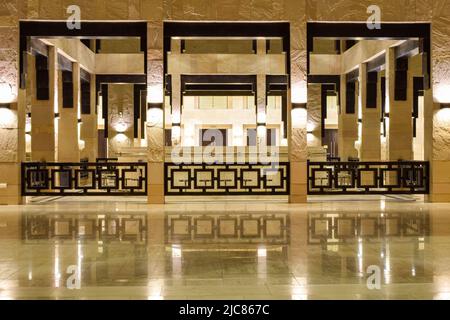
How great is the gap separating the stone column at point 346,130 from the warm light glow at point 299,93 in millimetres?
8386

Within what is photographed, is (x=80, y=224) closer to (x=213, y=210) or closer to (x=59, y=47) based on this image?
(x=213, y=210)

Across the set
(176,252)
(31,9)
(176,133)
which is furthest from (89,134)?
(176,252)

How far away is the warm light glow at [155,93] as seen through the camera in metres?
12.7

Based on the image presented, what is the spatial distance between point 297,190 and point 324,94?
38.3 feet

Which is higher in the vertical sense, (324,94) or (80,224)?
(324,94)

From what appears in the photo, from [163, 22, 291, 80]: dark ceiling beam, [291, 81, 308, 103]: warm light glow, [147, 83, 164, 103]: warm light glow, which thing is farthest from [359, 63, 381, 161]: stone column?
[147, 83, 164, 103]: warm light glow

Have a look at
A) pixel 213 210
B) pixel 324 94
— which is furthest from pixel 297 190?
pixel 324 94

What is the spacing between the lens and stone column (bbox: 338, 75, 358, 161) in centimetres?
2091

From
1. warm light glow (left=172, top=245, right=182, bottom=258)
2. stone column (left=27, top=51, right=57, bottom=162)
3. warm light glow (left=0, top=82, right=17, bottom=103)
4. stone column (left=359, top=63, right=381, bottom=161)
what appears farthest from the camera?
stone column (left=359, top=63, right=381, bottom=161)

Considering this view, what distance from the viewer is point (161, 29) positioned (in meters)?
12.8

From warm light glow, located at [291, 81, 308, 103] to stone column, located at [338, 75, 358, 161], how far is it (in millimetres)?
8386

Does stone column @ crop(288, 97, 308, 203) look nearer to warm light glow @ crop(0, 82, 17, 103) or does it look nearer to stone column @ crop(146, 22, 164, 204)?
stone column @ crop(146, 22, 164, 204)

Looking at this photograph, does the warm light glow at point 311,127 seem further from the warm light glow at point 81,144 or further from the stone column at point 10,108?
the stone column at point 10,108

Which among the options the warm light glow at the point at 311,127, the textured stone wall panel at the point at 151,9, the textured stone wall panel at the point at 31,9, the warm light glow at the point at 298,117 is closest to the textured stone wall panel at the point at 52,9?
the textured stone wall panel at the point at 31,9
